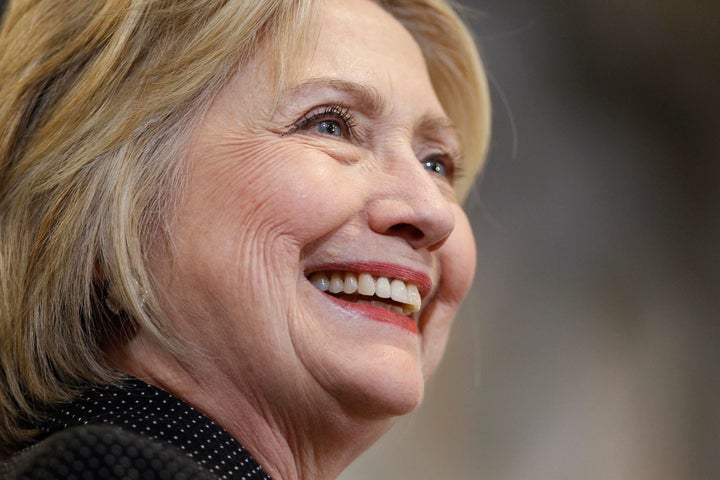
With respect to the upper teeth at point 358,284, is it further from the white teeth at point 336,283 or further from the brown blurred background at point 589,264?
the brown blurred background at point 589,264

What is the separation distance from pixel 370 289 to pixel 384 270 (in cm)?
4

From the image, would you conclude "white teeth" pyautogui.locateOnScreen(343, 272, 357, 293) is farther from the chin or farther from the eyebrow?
the eyebrow

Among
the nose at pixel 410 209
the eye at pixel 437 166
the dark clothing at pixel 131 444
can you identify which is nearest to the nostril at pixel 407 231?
the nose at pixel 410 209

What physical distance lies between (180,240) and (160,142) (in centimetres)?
A: 14

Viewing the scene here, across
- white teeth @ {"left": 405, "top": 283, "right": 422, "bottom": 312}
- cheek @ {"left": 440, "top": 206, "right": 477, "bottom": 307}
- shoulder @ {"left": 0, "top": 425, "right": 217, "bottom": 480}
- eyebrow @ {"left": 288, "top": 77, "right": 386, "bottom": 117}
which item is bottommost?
shoulder @ {"left": 0, "top": 425, "right": 217, "bottom": 480}

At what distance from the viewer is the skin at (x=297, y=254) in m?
1.11

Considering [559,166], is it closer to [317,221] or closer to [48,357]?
[317,221]

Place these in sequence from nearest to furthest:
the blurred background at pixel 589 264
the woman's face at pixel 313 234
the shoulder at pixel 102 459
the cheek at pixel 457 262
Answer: the shoulder at pixel 102 459 < the woman's face at pixel 313 234 < the cheek at pixel 457 262 < the blurred background at pixel 589 264

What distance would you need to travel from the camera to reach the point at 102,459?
87 centimetres

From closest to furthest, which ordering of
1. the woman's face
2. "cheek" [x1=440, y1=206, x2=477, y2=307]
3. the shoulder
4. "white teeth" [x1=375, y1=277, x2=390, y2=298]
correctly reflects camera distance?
the shoulder < the woman's face < "white teeth" [x1=375, y1=277, x2=390, y2=298] < "cheek" [x1=440, y1=206, x2=477, y2=307]

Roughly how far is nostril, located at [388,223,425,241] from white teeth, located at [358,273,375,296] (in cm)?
7

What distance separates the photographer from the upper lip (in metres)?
1.17

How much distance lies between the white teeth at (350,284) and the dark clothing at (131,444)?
0.25 meters

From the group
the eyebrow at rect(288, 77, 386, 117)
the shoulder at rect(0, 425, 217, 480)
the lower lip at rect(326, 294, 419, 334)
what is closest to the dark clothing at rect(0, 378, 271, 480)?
the shoulder at rect(0, 425, 217, 480)
